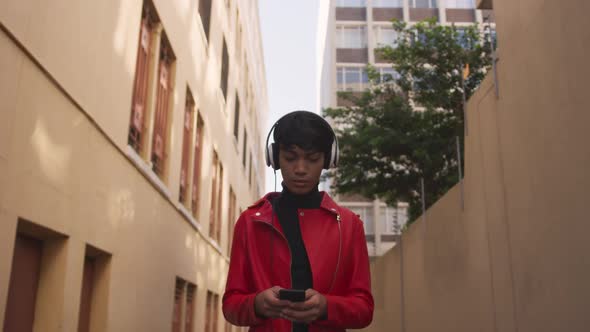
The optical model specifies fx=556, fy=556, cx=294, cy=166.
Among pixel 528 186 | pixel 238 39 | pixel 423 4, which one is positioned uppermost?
pixel 423 4

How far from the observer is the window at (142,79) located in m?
7.24

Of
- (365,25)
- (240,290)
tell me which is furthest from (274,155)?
(365,25)

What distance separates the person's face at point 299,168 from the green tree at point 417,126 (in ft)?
44.9

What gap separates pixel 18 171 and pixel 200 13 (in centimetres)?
872

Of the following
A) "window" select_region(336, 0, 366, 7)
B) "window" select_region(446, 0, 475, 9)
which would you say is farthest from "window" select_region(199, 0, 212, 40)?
"window" select_region(446, 0, 475, 9)

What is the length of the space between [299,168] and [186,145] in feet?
25.6

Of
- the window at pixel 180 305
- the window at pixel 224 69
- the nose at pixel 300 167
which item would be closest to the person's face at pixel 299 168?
the nose at pixel 300 167

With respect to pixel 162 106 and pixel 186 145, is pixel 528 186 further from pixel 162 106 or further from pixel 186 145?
pixel 186 145

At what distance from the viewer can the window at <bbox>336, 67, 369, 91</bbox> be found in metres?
40.1

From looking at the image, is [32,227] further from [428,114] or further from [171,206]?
[428,114]

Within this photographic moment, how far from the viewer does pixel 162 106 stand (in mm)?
Answer: 8789

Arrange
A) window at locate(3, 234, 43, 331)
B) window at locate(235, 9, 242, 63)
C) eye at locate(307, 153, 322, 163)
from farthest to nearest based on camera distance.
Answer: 1. window at locate(235, 9, 242, 63)
2. window at locate(3, 234, 43, 331)
3. eye at locate(307, 153, 322, 163)

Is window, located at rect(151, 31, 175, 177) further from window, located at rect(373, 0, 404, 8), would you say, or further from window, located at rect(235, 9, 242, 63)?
window, located at rect(373, 0, 404, 8)

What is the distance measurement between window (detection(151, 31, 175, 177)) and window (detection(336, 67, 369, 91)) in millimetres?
31562
